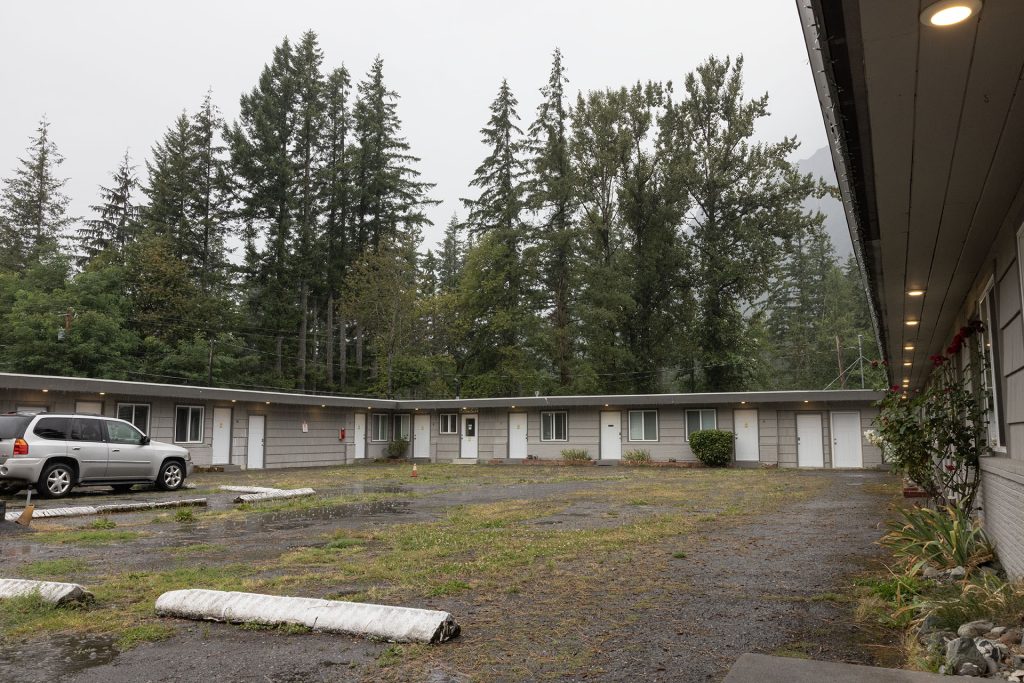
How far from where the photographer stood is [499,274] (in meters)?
36.0

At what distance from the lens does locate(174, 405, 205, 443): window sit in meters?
20.7

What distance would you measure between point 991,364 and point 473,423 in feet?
76.9

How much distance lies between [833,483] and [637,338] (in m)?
21.1

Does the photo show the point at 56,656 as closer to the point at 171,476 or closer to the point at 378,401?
the point at 171,476

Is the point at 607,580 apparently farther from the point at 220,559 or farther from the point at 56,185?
the point at 56,185

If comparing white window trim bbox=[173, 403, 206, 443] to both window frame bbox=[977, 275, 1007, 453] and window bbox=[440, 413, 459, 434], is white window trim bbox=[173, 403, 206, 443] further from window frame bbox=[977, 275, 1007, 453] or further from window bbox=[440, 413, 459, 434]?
window frame bbox=[977, 275, 1007, 453]

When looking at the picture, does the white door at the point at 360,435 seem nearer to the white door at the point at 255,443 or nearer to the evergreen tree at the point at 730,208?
the white door at the point at 255,443

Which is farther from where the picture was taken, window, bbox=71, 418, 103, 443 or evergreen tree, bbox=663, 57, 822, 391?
evergreen tree, bbox=663, 57, 822, 391

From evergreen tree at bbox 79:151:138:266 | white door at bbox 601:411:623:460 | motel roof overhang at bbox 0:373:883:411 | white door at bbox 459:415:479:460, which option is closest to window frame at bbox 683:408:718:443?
motel roof overhang at bbox 0:373:883:411

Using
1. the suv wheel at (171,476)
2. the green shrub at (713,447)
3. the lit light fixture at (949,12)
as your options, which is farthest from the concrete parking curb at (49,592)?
the green shrub at (713,447)

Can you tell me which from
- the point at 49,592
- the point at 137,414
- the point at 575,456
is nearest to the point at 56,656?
the point at 49,592

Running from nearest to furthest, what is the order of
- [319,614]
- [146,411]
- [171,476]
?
[319,614], [171,476], [146,411]

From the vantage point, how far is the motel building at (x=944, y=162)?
2.27 m

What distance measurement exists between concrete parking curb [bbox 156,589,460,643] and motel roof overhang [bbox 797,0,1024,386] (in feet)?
11.4
